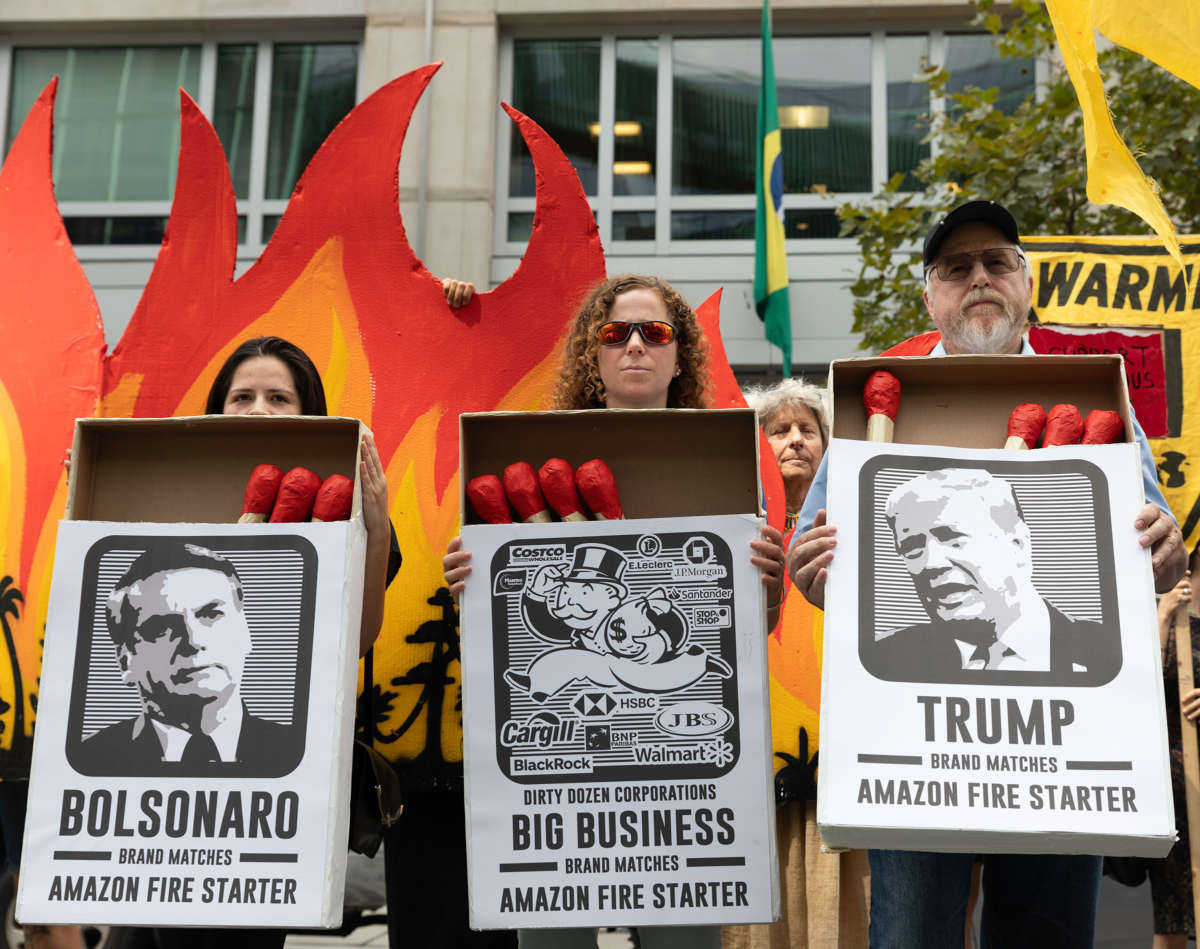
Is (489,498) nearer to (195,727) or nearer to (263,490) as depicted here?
(263,490)

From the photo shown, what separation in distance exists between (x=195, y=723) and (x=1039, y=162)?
16.0ft

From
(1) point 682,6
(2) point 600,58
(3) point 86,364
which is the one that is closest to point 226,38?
(2) point 600,58

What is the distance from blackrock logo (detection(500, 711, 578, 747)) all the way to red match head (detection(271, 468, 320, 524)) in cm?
54

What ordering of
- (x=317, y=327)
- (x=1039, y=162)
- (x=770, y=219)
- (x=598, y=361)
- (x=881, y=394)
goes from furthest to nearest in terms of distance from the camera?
(x=770, y=219), (x=1039, y=162), (x=317, y=327), (x=598, y=361), (x=881, y=394)

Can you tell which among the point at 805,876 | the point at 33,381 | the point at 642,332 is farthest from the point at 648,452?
the point at 33,381

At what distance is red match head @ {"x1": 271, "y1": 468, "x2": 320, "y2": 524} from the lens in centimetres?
230

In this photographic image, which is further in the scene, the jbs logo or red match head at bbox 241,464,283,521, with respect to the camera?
red match head at bbox 241,464,283,521

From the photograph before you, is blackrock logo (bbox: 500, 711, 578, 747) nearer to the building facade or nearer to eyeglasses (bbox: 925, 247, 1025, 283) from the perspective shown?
eyeglasses (bbox: 925, 247, 1025, 283)

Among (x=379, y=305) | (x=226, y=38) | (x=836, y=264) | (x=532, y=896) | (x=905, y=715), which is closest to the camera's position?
(x=905, y=715)

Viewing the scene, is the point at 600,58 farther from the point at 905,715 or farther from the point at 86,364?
the point at 905,715

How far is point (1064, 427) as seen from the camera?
86.6 inches

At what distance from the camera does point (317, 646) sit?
→ 7.13ft

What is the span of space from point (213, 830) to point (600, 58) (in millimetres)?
8103

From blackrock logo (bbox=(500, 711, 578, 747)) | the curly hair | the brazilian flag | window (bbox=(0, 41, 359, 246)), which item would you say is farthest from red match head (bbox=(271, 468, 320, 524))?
window (bbox=(0, 41, 359, 246))
